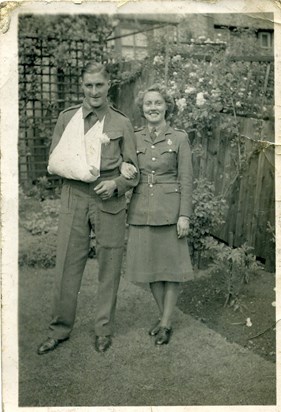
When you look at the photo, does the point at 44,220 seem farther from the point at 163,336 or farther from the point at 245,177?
the point at 163,336

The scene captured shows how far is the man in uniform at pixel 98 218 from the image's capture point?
3.05 meters

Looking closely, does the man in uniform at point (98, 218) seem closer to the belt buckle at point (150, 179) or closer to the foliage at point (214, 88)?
the belt buckle at point (150, 179)

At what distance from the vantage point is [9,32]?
2604 millimetres

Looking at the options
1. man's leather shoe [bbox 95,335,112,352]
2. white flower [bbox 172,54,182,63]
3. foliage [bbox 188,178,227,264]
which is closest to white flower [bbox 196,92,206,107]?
white flower [bbox 172,54,182,63]

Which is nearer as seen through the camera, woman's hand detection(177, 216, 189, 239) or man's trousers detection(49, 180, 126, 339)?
man's trousers detection(49, 180, 126, 339)

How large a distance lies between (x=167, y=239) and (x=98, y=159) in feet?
2.57

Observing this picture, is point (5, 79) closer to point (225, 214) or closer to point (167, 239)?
point (167, 239)

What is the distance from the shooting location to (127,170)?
311cm

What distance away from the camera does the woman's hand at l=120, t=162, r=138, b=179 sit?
3.11m

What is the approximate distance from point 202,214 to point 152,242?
115 centimetres

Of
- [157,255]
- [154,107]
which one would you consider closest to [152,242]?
[157,255]

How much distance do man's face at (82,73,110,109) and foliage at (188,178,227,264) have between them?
68.0 inches

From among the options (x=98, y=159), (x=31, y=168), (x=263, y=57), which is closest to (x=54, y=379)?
(x=98, y=159)

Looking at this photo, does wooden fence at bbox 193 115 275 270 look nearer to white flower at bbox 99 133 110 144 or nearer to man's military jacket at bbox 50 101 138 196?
man's military jacket at bbox 50 101 138 196
